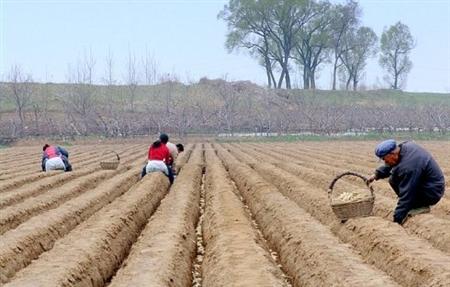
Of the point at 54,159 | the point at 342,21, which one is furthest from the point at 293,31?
the point at 54,159

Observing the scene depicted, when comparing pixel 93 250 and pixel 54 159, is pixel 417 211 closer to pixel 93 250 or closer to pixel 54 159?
pixel 93 250

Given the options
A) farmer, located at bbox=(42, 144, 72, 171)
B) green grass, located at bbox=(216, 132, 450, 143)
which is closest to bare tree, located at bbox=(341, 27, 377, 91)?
green grass, located at bbox=(216, 132, 450, 143)

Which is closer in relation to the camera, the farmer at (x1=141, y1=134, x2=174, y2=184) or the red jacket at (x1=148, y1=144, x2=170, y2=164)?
the red jacket at (x1=148, y1=144, x2=170, y2=164)

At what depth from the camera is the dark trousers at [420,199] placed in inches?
377

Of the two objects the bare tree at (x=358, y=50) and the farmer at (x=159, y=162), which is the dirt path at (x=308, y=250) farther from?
the bare tree at (x=358, y=50)

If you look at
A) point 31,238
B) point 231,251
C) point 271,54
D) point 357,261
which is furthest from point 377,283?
point 271,54

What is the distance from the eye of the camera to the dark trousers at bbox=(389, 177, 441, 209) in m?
9.59

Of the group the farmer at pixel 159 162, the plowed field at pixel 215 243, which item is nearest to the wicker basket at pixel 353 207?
the plowed field at pixel 215 243

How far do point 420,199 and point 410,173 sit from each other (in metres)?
0.76

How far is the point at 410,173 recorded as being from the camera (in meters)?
9.15

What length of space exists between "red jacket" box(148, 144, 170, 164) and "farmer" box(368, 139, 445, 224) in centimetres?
894

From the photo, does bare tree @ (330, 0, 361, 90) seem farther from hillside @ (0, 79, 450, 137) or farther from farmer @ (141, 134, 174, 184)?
farmer @ (141, 134, 174, 184)


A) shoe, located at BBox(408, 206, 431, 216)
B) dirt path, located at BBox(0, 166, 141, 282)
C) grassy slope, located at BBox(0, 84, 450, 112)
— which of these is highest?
grassy slope, located at BBox(0, 84, 450, 112)

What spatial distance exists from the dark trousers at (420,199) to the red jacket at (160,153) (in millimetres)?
8907
